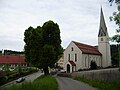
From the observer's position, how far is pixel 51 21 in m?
54.0

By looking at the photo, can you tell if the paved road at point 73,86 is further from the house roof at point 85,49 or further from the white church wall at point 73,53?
the house roof at point 85,49

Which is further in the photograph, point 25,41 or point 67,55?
point 67,55

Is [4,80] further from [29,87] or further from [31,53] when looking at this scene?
[29,87]

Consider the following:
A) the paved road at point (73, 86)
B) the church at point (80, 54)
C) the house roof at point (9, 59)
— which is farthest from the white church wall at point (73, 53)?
the paved road at point (73, 86)

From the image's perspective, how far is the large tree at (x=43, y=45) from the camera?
50.5 metres

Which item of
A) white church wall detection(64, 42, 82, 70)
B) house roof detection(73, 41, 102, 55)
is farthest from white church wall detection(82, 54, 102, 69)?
white church wall detection(64, 42, 82, 70)

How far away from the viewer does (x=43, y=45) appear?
5325cm

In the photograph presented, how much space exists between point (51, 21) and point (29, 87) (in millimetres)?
39121

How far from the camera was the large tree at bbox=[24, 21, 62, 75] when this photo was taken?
166ft

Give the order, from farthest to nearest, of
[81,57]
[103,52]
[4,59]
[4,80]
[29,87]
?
[4,59] → [103,52] → [81,57] → [4,80] → [29,87]

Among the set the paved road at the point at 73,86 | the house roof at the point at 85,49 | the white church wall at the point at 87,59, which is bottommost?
the paved road at the point at 73,86

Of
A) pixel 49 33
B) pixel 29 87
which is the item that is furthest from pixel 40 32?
pixel 29 87

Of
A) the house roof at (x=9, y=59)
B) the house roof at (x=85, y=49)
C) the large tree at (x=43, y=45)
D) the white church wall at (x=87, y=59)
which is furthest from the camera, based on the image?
the house roof at (x=9, y=59)

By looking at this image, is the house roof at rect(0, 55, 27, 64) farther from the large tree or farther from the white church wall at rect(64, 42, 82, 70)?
Result: the large tree
